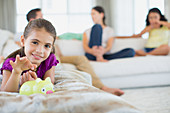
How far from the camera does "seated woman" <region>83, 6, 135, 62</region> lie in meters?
2.47

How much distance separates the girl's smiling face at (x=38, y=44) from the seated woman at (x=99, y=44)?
143 centimetres

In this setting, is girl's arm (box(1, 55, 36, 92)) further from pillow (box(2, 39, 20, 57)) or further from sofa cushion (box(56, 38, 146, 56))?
sofa cushion (box(56, 38, 146, 56))

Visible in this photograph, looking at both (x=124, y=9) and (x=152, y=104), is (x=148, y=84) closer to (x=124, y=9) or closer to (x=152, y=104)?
(x=152, y=104)

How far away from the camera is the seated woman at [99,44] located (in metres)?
2.47

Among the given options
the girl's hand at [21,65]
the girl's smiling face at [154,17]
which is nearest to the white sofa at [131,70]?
the girl's smiling face at [154,17]

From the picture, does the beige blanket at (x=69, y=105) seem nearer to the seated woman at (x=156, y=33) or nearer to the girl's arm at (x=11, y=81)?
the girl's arm at (x=11, y=81)

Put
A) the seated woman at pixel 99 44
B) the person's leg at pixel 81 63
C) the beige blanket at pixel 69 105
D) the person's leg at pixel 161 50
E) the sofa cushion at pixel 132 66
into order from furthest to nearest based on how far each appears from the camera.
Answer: the person's leg at pixel 161 50, the seated woman at pixel 99 44, the sofa cushion at pixel 132 66, the person's leg at pixel 81 63, the beige blanket at pixel 69 105

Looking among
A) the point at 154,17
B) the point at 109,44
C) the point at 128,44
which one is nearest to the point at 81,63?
the point at 109,44

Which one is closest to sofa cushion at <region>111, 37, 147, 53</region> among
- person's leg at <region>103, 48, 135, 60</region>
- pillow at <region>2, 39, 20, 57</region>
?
person's leg at <region>103, 48, 135, 60</region>

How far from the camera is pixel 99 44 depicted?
8.25ft

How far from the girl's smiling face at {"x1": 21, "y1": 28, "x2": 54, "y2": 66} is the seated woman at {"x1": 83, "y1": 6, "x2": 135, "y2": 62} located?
1.43 metres

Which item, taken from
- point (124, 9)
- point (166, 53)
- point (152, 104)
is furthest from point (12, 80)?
point (124, 9)

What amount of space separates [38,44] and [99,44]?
1573 millimetres

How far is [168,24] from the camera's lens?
9.21 ft
